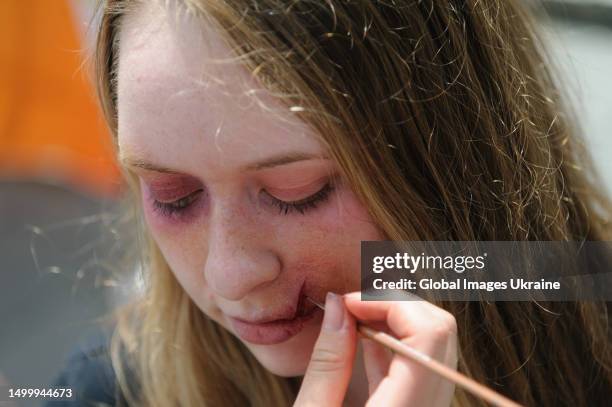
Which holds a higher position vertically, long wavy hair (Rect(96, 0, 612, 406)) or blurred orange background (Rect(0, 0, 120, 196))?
blurred orange background (Rect(0, 0, 120, 196))

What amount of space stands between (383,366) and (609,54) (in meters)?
1.22

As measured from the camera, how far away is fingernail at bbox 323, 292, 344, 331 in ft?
2.54

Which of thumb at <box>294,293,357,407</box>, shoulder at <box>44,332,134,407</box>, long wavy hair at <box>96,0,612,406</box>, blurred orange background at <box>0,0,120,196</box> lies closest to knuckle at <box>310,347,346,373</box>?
thumb at <box>294,293,357,407</box>

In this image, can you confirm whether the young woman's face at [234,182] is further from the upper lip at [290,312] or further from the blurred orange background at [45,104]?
the blurred orange background at [45,104]

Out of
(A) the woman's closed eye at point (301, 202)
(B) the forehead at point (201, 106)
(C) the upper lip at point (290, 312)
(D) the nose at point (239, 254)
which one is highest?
(B) the forehead at point (201, 106)

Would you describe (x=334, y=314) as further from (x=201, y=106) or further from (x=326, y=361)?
(x=201, y=106)

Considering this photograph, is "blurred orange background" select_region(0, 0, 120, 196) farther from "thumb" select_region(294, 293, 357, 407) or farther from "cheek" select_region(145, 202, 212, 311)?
"thumb" select_region(294, 293, 357, 407)

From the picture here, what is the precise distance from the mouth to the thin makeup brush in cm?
7

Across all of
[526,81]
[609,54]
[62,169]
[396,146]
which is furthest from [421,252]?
[62,169]

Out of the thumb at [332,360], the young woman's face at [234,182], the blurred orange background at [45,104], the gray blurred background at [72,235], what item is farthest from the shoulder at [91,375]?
the blurred orange background at [45,104]

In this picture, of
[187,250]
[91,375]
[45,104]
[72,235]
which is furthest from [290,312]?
[45,104]

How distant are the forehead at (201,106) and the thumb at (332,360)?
162 mm

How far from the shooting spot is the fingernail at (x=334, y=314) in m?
0.77

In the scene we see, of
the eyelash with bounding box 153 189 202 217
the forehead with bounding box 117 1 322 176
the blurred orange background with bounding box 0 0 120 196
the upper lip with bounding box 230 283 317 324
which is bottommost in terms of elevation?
the upper lip with bounding box 230 283 317 324
